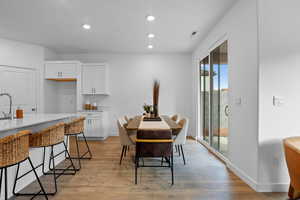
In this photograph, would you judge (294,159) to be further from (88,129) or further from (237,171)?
(88,129)

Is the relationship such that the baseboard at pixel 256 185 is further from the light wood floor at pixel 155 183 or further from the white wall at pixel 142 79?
the white wall at pixel 142 79

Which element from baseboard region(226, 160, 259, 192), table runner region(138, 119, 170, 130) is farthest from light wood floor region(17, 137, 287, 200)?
table runner region(138, 119, 170, 130)

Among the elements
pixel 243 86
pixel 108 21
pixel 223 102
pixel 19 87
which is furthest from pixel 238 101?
pixel 19 87

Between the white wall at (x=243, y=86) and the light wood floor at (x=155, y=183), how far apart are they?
27cm

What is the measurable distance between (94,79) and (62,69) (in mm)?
945

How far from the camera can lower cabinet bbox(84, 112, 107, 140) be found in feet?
16.0

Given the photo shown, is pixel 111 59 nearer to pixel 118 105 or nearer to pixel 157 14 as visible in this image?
pixel 118 105

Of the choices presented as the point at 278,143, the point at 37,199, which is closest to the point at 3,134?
the point at 37,199

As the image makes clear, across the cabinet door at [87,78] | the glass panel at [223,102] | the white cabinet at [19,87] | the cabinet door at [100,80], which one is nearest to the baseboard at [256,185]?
the glass panel at [223,102]

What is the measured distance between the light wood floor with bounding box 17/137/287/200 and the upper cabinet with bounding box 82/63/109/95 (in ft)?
8.15

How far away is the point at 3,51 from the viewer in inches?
163

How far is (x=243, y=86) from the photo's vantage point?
2.42 m

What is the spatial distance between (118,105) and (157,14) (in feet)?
10.5

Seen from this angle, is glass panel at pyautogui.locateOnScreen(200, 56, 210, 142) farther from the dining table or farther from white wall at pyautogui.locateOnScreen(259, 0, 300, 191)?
white wall at pyautogui.locateOnScreen(259, 0, 300, 191)
